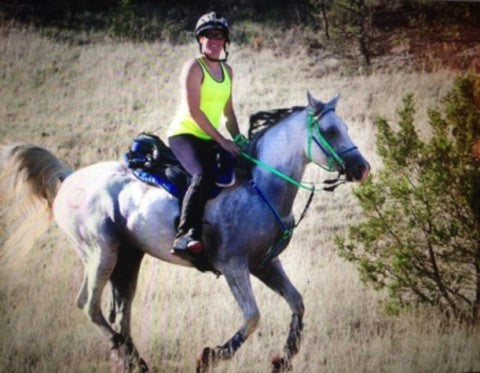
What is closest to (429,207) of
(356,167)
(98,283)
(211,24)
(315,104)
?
(356,167)

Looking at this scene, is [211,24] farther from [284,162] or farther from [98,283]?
[98,283]

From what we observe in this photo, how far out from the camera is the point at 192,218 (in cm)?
348

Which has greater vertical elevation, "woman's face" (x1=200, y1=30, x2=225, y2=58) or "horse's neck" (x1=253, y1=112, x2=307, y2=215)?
"woman's face" (x1=200, y1=30, x2=225, y2=58)

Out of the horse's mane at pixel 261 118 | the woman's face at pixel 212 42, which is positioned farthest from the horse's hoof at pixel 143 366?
the woman's face at pixel 212 42

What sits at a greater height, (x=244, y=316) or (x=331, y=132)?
(x=331, y=132)

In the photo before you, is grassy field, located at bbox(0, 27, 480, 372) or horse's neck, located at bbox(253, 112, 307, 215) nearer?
horse's neck, located at bbox(253, 112, 307, 215)

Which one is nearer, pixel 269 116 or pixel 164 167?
pixel 164 167

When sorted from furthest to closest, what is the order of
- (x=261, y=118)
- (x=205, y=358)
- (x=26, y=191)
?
(x=26, y=191), (x=261, y=118), (x=205, y=358)

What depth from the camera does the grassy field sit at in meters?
4.16

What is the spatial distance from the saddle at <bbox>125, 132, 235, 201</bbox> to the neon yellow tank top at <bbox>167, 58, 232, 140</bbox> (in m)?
0.15

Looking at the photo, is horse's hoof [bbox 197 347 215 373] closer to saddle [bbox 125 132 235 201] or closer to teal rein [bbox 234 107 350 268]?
teal rein [bbox 234 107 350 268]

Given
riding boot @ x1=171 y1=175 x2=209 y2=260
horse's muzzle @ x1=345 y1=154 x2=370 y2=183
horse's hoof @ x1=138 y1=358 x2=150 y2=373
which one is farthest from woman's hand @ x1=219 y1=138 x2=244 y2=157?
horse's hoof @ x1=138 y1=358 x2=150 y2=373

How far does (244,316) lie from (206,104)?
1.28m

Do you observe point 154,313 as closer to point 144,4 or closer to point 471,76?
point 144,4
